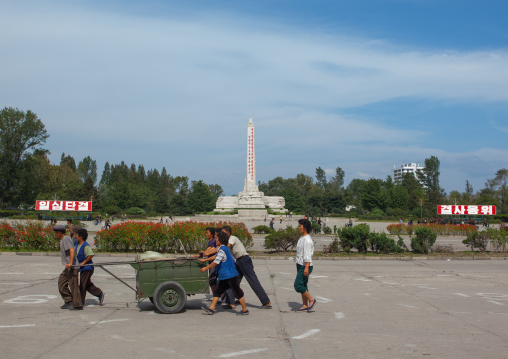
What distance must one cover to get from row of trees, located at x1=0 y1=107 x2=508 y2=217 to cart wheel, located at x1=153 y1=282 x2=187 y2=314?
64.6m

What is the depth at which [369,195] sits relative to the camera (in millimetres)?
94625

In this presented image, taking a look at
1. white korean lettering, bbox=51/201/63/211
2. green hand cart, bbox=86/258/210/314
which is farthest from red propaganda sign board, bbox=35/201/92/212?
green hand cart, bbox=86/258/210/314

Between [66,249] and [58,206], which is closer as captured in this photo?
[66,249]

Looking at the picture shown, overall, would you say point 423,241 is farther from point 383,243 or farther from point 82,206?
point 82,206

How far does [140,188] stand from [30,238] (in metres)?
82.1

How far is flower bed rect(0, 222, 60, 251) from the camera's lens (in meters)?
18.6

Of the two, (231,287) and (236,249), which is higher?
(236,249)

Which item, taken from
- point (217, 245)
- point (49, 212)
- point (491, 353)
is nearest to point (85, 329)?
point (217, 245)

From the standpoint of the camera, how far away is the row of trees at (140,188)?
71.7m

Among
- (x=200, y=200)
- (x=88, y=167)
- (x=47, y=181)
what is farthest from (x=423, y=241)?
(x=88, y=167)

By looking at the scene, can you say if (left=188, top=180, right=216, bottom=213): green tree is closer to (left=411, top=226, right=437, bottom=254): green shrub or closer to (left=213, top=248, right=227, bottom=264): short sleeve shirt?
(left=411, top=226, right=437, bottom=254): green shrub

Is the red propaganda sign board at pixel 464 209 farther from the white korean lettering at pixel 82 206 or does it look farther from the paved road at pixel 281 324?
the paved road at pixel 281 324

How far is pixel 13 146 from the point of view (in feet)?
235

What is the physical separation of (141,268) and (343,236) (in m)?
12.9
